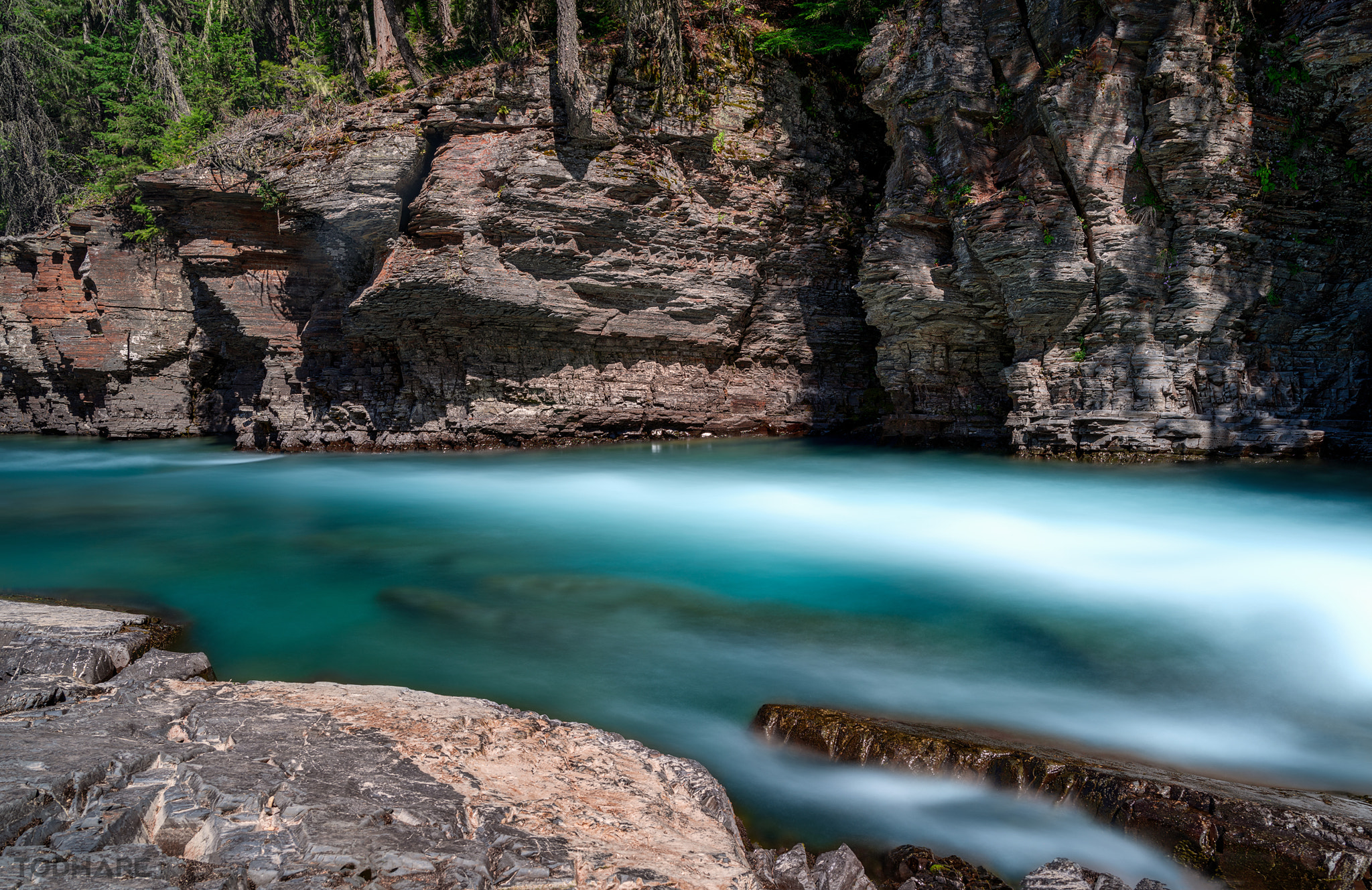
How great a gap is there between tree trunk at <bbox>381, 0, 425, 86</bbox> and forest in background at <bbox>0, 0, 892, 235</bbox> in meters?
0.04

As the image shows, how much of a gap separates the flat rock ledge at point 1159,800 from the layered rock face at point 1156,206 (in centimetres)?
978

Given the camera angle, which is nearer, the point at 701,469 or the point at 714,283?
the point at 701,469

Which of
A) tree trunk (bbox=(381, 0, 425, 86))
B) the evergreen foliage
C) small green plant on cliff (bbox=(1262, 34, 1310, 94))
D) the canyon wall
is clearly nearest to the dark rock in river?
the canyon wall

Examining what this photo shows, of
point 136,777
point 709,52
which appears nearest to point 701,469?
point 709,52

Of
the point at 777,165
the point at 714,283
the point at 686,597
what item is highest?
the point at 777,165

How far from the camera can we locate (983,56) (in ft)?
40.2

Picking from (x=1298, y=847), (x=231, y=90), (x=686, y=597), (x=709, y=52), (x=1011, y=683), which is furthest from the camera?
(x=231, y=90)

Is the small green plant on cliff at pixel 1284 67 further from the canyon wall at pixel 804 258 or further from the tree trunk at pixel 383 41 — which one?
the tree trunk at pixel 383 41

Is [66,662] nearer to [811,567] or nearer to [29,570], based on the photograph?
[29,570]

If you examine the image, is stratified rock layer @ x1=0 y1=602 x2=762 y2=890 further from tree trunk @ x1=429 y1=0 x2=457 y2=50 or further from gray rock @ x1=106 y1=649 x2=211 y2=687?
tree trunk @ x1=429 y1=0 x2=457 y2=50

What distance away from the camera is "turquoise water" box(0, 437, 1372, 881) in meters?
3.90

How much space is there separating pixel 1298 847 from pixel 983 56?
13.0 metres

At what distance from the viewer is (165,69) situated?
1702 centimetres

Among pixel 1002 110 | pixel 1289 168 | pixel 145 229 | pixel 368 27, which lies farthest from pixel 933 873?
pixel 145 229
